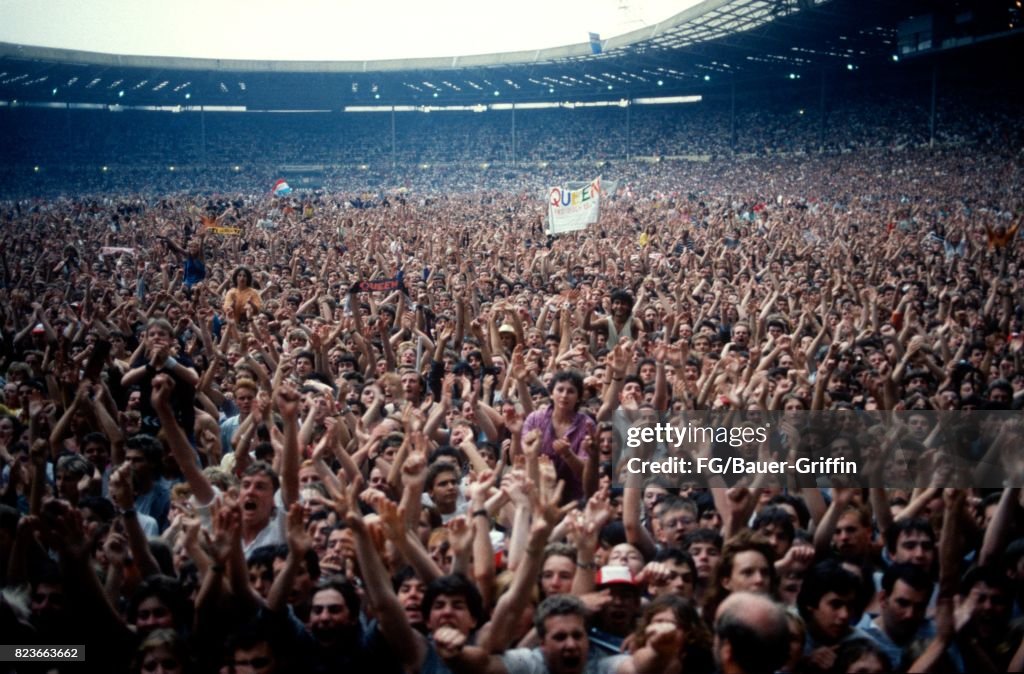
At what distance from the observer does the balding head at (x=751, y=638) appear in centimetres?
245

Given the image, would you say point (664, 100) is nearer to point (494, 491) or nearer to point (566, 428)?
point (566, 428)

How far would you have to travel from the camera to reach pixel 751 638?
246 cm

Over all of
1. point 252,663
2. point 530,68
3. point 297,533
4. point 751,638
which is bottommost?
point 252,663

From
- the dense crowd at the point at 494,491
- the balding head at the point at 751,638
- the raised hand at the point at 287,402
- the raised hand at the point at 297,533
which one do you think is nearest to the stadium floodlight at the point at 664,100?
the dense crowd at the point at 494,491

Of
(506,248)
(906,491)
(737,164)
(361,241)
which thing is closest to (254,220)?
(361,241)

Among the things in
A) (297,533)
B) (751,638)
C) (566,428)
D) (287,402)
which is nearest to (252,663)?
(297,533)

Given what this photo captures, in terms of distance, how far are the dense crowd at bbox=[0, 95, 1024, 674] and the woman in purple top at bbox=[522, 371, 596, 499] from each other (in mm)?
18

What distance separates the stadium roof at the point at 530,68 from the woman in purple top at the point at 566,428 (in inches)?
1004

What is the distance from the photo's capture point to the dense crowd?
2.94m

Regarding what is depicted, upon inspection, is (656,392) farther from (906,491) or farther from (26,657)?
(26,657)

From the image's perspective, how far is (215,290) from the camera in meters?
10.7

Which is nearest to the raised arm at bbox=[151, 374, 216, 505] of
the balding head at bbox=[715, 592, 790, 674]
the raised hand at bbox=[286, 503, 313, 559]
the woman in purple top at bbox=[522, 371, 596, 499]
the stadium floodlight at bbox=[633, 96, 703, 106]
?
the raised hand at bbox=[286, 503, 313, 559]

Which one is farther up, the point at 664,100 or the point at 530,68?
the point at 530,68

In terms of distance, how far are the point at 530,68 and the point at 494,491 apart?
4365 cm
